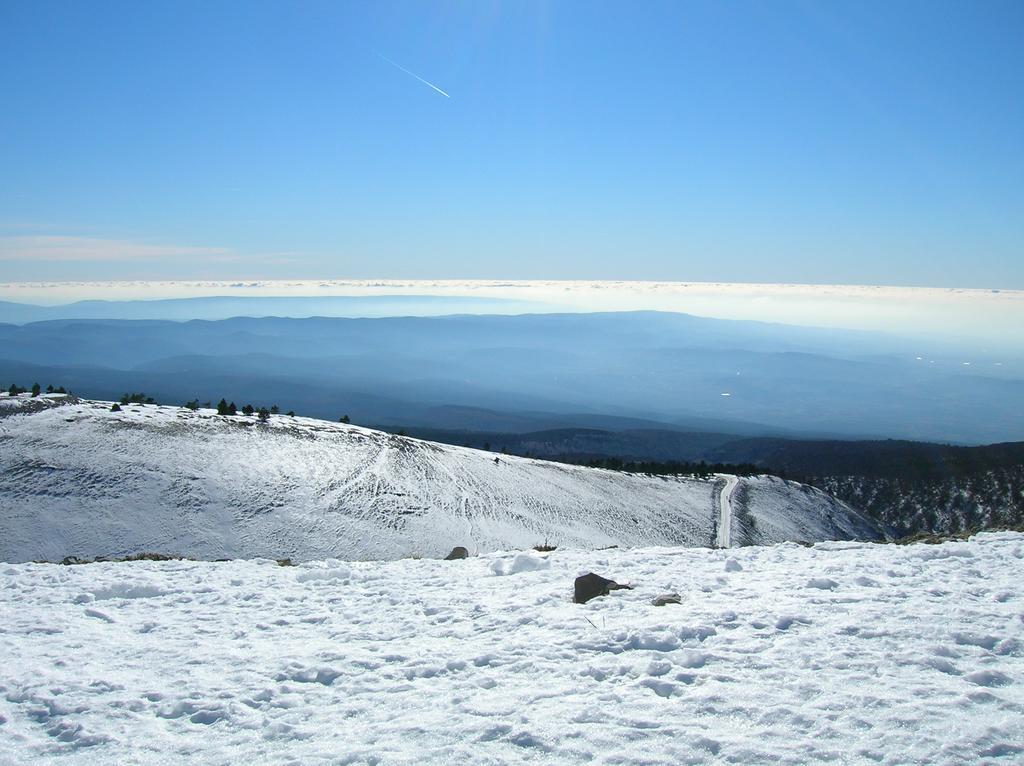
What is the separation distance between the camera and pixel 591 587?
12047 mm

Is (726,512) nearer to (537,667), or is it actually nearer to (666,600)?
(666,600)

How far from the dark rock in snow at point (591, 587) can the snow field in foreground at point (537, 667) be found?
1.22 feet

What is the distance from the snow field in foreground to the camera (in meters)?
6.43

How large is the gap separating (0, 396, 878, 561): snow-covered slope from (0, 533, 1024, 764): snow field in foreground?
77.4 feet

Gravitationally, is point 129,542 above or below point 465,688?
below

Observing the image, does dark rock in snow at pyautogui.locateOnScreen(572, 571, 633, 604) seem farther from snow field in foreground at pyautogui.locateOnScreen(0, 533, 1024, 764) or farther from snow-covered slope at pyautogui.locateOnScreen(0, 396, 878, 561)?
snow-covered slope at pyautogui.locateOnScreen(0, 396, 878, 561)

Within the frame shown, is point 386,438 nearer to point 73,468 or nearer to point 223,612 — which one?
Result: point 73,468

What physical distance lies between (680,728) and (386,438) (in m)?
53.5

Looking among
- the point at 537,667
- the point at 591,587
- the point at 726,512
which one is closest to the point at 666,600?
the point at 591,587

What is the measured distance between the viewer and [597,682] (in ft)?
26.0

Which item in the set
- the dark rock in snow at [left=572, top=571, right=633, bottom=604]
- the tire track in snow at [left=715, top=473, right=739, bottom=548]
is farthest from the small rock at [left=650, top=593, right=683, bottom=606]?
the tire track in snow at [left=715, top=473, right=739, bottom=548]

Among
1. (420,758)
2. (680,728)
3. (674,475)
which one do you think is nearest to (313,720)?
(420,758)

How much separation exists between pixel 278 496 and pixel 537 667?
36.9 meters

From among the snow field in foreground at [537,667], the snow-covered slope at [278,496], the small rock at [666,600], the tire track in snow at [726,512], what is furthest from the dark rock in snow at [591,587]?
the tire track in snow at [726,512]
